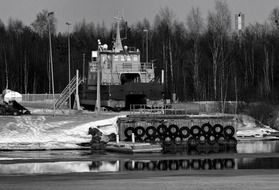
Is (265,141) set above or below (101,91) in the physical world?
below

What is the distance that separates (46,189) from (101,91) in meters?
41.7

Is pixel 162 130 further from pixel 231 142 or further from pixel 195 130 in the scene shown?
pixel 231 142

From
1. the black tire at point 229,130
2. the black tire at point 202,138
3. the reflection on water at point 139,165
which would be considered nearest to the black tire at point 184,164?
the reflection on water at point 139,165

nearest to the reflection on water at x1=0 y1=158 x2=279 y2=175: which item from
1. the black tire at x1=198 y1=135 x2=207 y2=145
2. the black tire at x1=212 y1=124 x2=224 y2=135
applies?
the black tire at x1=198 y1=135 x2=207 y2=145

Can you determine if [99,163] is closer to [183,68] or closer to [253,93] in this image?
[253,93]

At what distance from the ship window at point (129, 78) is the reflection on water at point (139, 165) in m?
30.6

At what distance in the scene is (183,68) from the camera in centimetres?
10112

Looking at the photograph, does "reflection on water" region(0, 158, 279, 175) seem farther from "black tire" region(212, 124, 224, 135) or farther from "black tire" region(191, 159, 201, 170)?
"black tire" region(212, 124, 224, 135)

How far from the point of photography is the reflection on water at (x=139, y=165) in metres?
35.5

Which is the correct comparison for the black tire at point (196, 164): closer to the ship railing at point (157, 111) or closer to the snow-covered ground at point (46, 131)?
the snow-covered ground at point (46, 131)

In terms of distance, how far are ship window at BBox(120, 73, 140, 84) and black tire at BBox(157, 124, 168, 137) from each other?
15.8 meters

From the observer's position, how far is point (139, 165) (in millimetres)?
38031

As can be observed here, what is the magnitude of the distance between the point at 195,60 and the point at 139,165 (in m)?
52.5

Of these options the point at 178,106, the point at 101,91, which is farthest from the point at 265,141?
the point at 101,91
